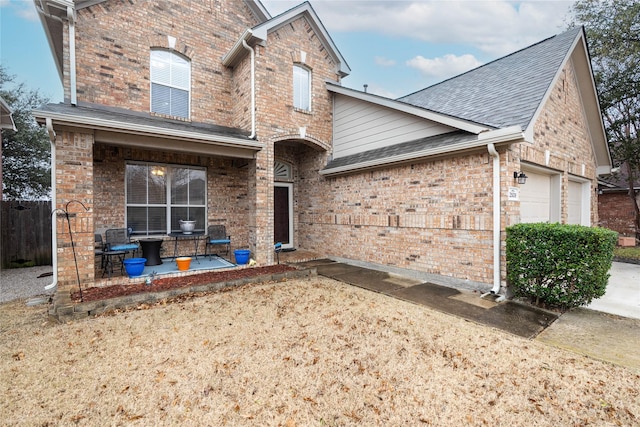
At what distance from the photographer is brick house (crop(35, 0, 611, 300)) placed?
5.43m

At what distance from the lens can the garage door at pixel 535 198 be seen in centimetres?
612

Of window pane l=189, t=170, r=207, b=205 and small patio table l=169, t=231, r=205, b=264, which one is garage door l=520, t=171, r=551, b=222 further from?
window pane l=189, t=170, r=207, b=205

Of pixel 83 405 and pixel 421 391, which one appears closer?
pixel 83 405

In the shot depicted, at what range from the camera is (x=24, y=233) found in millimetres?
8547

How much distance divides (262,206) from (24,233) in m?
7.46

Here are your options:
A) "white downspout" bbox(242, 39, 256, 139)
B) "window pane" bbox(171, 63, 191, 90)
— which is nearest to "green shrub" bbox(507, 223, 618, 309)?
"white downspout" bbox(242, 39, 256, 139)

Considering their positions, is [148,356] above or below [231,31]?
below

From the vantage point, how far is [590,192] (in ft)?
31.0

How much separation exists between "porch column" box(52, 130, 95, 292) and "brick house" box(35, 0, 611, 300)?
0.02 metres

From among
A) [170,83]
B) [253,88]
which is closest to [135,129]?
[170,83]

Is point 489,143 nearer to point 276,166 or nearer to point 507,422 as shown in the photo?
point 507,422

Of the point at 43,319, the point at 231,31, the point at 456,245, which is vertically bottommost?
the point at 43,319

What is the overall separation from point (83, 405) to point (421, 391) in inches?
117

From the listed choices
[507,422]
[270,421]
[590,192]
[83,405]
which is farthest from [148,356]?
[590,192]
